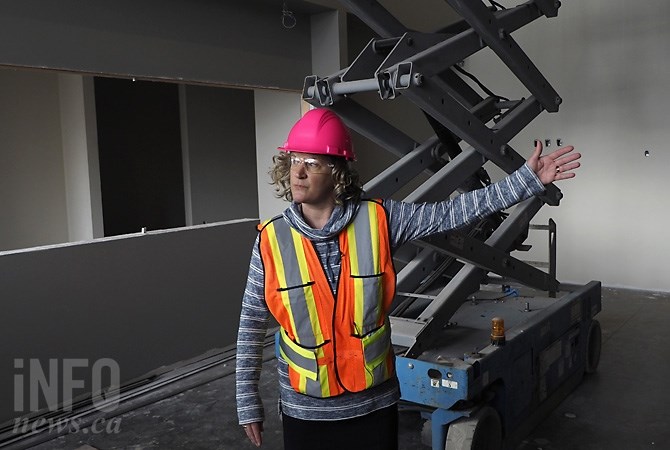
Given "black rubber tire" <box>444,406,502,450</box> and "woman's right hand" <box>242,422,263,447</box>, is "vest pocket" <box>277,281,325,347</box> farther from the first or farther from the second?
"black rubber tire" <box>444,406,502,450</box>

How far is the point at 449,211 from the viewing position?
158 centimetres

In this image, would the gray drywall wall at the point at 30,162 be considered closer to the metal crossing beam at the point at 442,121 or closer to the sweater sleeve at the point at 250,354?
the metal crossing beam at the point at 442,121

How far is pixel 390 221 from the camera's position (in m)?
1.56

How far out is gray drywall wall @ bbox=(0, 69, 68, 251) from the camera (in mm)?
5746

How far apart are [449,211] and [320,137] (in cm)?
39

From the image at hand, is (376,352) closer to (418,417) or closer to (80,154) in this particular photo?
(418,417)

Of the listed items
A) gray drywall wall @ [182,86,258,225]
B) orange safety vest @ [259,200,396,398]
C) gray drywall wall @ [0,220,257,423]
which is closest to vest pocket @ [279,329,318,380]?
orange safety vest @ [259,200,396,398]

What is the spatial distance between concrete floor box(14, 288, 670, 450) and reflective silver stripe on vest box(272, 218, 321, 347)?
1.84 meters

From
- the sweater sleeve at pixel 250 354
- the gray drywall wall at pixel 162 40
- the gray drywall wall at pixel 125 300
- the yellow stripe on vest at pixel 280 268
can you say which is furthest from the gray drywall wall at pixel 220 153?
the yellow stripe on vest at pixel 280 268

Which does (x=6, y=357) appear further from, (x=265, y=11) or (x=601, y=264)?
(x=601, y=264)

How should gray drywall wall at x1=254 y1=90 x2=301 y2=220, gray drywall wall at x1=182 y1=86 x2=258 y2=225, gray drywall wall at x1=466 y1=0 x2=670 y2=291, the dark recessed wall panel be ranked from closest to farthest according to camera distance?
gray drywall wall at x1=254 y1=90 x2=301 y2=220
gray drywall wall at x1=466 y1=0 x2=670 y2=291
gray drywall wall at x1=182 y1=86 x2=258 y2=225
the dark recessed wall panel

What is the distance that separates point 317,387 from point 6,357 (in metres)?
2.57

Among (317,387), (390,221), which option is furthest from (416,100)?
(317,387)

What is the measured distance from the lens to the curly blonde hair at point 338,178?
59.3 inches
